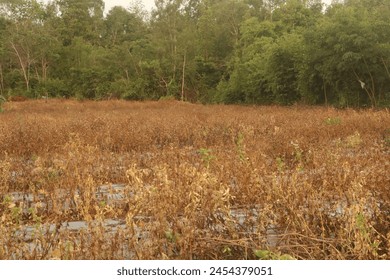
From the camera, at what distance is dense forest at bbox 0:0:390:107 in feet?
88.6

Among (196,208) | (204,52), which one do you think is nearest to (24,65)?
(204,52)

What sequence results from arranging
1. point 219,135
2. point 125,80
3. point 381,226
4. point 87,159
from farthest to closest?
point 125,80, point 219,135, point 87,159, point 381,226

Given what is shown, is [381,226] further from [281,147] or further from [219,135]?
[219,135]

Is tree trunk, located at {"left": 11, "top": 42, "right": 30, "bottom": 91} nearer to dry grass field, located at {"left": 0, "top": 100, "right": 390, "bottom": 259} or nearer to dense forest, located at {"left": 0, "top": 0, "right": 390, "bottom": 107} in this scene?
dense forest, located at {"left": 0, "top": 0, "right": 390, "bottom": 107}

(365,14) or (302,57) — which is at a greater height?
(365,14)

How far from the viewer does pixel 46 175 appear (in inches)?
249

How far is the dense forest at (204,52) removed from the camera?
27016mm

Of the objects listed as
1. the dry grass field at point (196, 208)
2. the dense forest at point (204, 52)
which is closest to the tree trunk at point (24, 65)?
the dense forest at point (204, 52)

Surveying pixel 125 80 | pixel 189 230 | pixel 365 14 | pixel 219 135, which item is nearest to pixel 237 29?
pixel 125 80

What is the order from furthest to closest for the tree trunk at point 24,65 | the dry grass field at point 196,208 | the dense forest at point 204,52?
the tree trunk at point 24,65 < the dense forest at point 204,52 < the dry grass field at point 196,208

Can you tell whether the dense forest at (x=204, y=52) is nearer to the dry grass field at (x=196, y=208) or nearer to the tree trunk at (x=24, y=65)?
the tree trunk at (x=24, y=65)

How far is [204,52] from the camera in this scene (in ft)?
173

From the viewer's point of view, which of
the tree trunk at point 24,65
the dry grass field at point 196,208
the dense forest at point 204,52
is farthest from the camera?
the tree trunk at point 24,65
